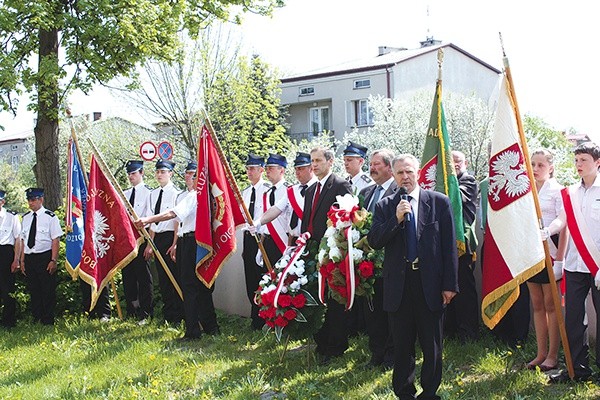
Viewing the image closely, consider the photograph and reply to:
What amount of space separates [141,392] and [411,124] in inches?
1188

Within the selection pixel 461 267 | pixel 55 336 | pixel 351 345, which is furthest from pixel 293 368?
pixel 55 336

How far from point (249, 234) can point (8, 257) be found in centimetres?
396

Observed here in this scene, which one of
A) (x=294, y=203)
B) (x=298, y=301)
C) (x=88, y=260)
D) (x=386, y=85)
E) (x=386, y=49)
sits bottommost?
(x=298, y=301)

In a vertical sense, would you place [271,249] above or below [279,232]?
below

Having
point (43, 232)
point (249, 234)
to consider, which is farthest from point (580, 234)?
point (43, 232)

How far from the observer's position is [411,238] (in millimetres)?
5684

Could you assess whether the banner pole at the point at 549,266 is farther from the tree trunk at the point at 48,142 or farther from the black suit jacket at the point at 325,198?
the tree trunk at the point at 48,142

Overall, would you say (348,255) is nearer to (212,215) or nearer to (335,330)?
(335,330)

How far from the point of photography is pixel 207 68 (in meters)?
34.1

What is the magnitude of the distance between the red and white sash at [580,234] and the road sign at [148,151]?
604 inches

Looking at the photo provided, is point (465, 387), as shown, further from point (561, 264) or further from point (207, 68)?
point (207, 68)

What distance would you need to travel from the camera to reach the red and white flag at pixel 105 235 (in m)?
9.86

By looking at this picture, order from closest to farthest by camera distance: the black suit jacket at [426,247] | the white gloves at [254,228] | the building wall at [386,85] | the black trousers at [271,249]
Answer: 1. the black suit jacket at [426,247]
2. the white gloves at [254,228]
3. the black trousers at [271,249]
4. the building wall at [386,85]

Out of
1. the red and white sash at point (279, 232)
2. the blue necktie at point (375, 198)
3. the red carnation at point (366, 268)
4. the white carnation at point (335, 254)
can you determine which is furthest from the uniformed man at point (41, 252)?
the red carnation at point (366, 268)
